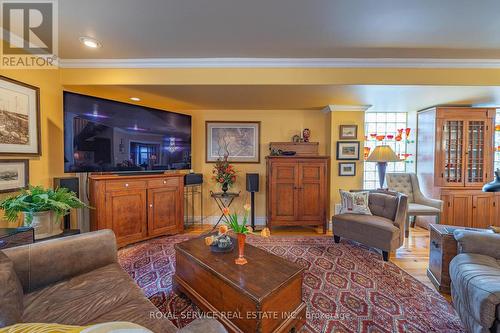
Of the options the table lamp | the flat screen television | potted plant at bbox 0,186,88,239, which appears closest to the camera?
potted plant at bbox 0,186,88,239

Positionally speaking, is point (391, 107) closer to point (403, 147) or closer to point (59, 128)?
point (403, 147)

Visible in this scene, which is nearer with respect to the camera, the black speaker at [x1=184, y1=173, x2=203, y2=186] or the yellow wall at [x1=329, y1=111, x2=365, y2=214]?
the black speaker at [x1=184, y1=173, x2=203, y2=186]

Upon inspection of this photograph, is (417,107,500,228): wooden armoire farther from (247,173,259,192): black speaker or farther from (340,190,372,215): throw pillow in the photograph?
(247,173,259,192): black speaker

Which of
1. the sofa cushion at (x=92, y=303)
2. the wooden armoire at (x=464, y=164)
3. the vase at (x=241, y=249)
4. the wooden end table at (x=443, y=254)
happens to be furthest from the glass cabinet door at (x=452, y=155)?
the sofa cushion at (x=92, y=303)

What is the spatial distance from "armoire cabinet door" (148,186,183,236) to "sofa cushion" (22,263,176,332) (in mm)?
1615

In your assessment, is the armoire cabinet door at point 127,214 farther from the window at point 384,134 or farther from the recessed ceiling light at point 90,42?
the window at point 384,134

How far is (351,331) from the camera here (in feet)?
5.04

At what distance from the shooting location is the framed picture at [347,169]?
373cm

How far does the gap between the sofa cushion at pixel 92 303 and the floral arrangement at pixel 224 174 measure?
2.31 meters

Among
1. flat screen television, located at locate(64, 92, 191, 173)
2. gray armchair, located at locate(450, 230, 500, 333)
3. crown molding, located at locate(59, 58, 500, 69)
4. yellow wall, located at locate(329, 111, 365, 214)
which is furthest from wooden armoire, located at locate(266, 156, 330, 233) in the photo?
gray armchair, located at locate(450, 230, 500, 333)

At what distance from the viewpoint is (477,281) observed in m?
1.39

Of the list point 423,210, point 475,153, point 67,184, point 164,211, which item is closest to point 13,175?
point 67,184

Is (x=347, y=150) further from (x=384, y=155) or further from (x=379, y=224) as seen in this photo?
(x=379, y=224)

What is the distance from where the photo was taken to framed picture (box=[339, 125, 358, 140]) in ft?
12.1
